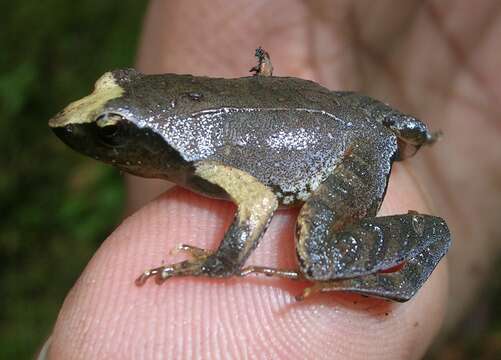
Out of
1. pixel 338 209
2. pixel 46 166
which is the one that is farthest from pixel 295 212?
pixel 46 166

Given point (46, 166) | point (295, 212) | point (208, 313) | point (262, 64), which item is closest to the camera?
point (208, 313)

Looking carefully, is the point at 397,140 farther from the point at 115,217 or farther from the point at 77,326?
the point at 115,217

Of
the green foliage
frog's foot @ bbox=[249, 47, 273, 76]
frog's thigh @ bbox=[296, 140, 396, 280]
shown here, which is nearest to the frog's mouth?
frog's thigh @ bbox=[296, 140, 396, 280]

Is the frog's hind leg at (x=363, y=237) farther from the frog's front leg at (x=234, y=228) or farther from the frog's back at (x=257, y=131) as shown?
the frog's front leg at (x=234, y=228)

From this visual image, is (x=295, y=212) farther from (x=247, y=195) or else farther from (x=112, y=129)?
(x=112, y=129)

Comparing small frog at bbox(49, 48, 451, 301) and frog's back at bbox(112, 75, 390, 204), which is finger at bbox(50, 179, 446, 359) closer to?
small frog at bbox(49, 48, 451, 301)

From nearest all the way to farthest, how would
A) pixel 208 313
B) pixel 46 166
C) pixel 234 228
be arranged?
1. pixel 234 228
2. pixel 208 313
3. pixel 46 166

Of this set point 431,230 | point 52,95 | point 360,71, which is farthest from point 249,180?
point 52,95
